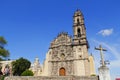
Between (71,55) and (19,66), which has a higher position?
(71,55)

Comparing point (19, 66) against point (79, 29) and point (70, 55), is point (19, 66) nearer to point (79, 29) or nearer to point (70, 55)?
point (70, 55)

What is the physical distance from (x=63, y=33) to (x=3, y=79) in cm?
2398

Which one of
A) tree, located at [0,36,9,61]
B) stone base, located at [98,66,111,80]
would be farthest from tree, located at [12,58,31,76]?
stone base, located at [98,66,111,80]

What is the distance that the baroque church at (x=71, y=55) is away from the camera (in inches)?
1713

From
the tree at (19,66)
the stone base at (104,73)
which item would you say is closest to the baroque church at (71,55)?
the tree at (19,66)

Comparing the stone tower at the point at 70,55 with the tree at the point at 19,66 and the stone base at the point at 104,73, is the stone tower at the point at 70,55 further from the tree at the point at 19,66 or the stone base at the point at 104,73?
the stone base at the point at 104,73

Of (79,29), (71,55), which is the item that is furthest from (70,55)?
(79,29)

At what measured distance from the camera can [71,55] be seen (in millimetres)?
45250

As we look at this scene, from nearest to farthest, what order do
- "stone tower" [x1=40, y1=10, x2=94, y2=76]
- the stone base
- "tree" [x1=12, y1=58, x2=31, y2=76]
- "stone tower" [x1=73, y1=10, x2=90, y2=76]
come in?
the stone base
"stone tower" [x1=73, y1=10, x2=90, y2=76]
"stone tower" [x1=40, y1=10, x2=94, y2=76]
"tree" [x1=12, y1=58, x2=31, y2=76]

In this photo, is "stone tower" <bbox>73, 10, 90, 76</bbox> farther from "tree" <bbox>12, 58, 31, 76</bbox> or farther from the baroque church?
"tree" <bbox>12, 58, 31, 76</bbox>

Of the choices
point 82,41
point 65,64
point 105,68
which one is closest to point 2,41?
point 65,64

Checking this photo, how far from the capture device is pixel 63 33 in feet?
157

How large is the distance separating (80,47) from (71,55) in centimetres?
269

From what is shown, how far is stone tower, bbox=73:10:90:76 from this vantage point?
4294 centimetres
